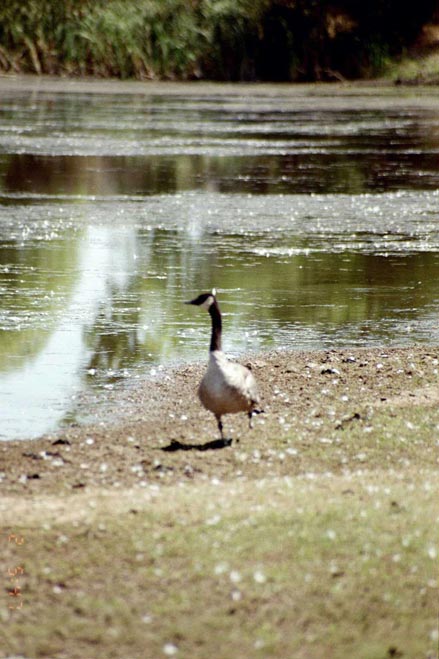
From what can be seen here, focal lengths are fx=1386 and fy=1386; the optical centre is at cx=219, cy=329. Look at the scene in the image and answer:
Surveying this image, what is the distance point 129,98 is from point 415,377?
40.1 metres

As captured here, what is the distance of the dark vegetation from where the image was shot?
53.9m

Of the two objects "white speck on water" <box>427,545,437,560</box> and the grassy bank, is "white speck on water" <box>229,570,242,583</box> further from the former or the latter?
"white speck on water" <box>427,545,437,560</box>

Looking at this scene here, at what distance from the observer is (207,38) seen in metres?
56.0

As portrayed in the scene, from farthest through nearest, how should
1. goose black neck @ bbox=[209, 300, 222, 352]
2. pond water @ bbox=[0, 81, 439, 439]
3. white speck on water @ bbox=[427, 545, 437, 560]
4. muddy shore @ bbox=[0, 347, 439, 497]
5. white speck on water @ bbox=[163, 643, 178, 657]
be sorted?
pond water @ bbox=[0, 81, 439, 439] → goose black neck @ bbox=[209, 300, 222, 352] → muddy shore @ bbox=[0, 347, 439, 497] → white speck on water @ bbox=[427, 545, 437, 560] → white speck on water @ bbox=[163, 643, 178, 657]

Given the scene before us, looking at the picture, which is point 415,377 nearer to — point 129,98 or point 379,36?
point 129,98

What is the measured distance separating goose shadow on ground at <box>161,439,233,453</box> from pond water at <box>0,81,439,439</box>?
4.13 ft

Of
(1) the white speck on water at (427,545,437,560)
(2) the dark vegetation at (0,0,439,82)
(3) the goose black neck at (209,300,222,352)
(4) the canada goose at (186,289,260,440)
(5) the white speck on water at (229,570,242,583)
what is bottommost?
(1) the white speck on water at (427,545,437,560)

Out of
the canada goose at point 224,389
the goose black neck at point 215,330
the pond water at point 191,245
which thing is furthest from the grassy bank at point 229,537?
the pond water at point 191,245

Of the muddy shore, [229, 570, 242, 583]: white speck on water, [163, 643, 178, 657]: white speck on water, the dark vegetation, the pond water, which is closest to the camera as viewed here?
[163, 643, 178, 657]: white speck on water

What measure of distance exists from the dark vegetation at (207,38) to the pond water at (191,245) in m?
13.0

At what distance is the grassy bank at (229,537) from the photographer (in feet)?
22.8

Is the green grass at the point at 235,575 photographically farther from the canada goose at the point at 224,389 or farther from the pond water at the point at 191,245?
the pond water at the point at 191,245

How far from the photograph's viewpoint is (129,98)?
51.3 m

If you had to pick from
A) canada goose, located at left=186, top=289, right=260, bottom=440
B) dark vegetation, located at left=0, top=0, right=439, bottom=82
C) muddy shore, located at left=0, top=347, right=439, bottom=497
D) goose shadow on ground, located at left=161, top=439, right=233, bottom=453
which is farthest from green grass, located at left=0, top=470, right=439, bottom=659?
dark vegetation, located at left=0, top=0, right=439, bottom=82
